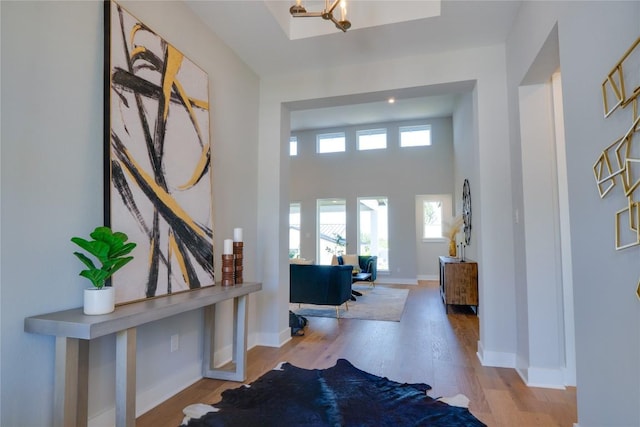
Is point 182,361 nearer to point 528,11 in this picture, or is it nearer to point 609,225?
point 609,225

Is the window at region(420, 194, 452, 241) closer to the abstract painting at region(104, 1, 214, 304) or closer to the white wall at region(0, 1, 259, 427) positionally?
the abstract painting at region(104, 1, 214, 304)

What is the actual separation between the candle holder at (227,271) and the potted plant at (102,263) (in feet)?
3.30

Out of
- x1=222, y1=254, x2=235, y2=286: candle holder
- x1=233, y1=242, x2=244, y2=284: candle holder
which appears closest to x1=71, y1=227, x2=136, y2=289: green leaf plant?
x1=222, y1=254, x2=235, y2=286: candle holder

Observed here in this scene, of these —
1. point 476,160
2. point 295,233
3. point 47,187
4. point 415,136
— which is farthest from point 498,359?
point 295,233

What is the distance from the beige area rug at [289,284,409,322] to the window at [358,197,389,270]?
76.3 inches

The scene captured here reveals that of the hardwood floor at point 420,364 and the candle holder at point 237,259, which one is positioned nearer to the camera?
the hardwood floor at point 420,364

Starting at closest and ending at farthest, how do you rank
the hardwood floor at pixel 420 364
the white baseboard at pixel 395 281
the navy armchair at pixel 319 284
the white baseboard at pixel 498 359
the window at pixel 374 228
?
1. the hardwood floor at pixel 420 364
2. the white baseboard at pixel 498 359
3. the navy armchair at pixel 319 284
4. the white baseboard at pixel 395 281
5. the window at pixel 374 228

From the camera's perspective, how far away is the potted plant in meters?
1.56

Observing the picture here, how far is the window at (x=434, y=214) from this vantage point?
8.95m

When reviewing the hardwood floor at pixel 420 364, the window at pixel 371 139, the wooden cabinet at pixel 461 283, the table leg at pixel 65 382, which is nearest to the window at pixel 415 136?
the window at pixel 371 139

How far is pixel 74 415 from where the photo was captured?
1490 mm

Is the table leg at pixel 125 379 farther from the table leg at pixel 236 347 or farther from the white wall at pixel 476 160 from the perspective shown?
the white wall at pixel 476 160

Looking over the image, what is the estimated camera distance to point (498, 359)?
3.01 m

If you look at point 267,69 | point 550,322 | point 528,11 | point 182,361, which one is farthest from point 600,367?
point 267,69
